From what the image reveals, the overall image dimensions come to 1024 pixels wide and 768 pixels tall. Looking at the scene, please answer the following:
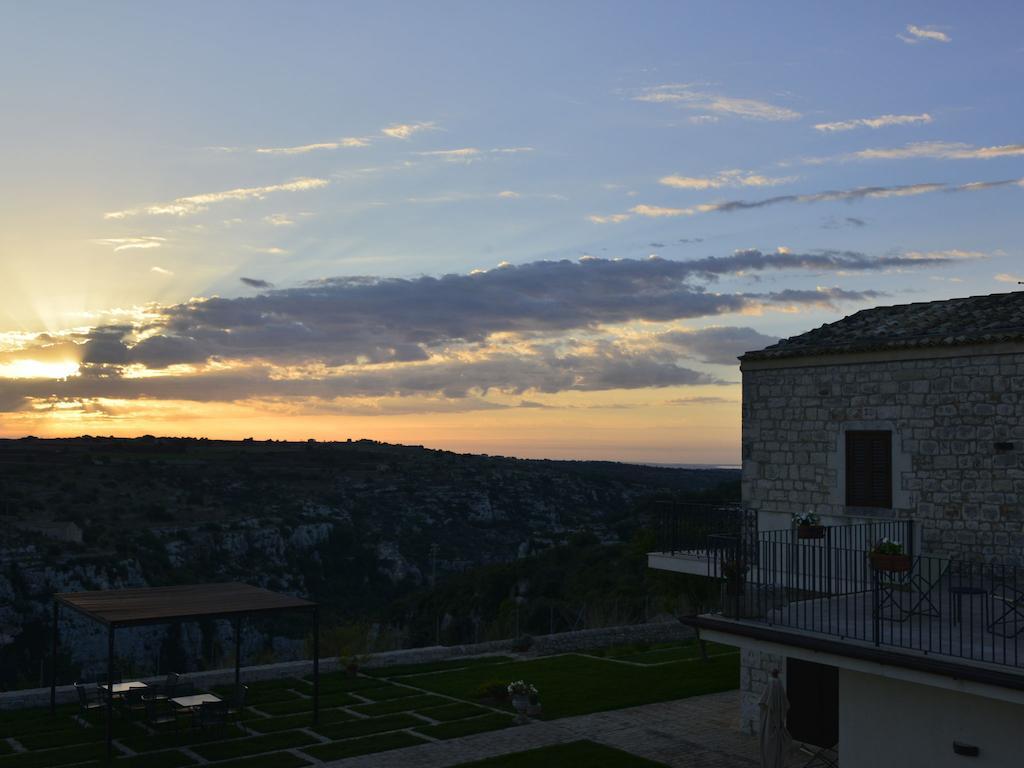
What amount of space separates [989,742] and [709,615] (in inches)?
151

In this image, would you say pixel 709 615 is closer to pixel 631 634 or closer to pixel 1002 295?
pixel 1002 295

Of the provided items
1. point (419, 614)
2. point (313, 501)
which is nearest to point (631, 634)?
point (419, 614)

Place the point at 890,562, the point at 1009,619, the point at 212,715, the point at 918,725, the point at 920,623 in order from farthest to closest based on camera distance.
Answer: the point at 212,715 → the point at 890,562 → the point at 1009,619 → the point at 920,623 → the point at 918,725

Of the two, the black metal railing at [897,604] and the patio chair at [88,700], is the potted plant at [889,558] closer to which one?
the black metal railing at [897,604]

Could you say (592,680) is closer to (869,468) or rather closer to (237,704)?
(237,704)

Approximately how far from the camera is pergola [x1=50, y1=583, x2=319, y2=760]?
53.2ft

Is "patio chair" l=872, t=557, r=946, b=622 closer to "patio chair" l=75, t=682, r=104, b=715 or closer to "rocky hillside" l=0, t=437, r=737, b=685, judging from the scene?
"patio chair" l=75, t=682, r=104, b=715

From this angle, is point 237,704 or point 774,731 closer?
point 774,731

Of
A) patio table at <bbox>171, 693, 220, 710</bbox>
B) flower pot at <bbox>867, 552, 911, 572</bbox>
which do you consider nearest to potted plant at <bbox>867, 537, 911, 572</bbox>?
flower pot at <bbox>867, 552, 911, 572</bbox>

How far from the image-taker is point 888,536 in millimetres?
15547

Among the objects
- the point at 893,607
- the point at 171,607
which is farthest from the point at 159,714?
the point at 893,607

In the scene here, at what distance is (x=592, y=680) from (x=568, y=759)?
643 centimetres

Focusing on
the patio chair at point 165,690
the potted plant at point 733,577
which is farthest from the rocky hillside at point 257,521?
the potted plant at point 733,577

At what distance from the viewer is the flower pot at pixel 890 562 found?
12.7m
